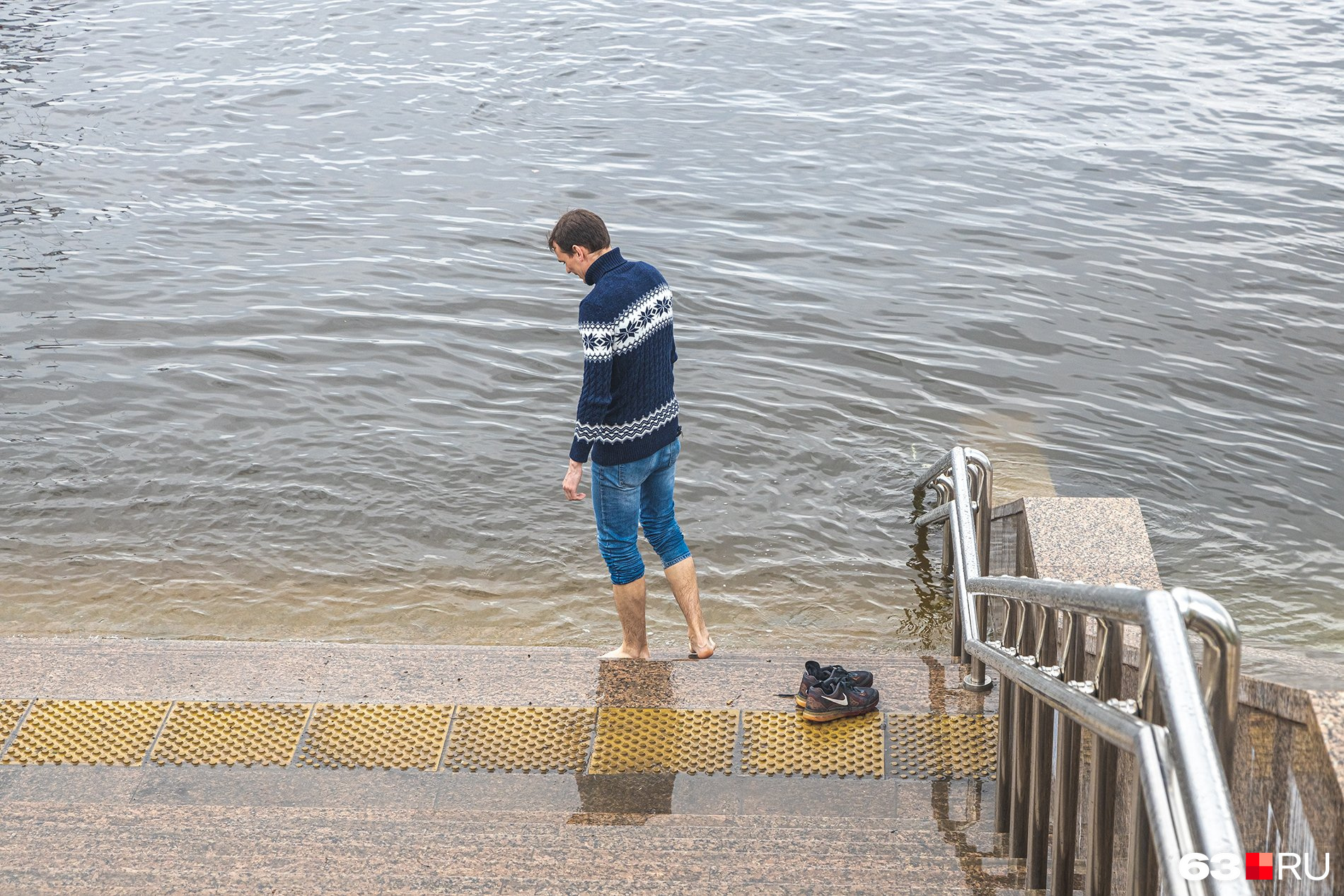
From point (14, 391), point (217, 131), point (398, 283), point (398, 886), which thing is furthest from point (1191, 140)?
point (398, 886)

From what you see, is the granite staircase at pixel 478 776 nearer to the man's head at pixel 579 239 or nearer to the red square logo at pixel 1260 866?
the red square logo at pixel 1260 866

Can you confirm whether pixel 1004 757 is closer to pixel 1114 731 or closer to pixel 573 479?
pixel 1114 731

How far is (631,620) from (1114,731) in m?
3.31

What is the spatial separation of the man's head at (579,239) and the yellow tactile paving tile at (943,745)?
2132 mm

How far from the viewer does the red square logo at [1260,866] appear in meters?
2.25

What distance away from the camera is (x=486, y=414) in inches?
359

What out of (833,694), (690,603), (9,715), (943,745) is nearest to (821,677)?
(833,694)

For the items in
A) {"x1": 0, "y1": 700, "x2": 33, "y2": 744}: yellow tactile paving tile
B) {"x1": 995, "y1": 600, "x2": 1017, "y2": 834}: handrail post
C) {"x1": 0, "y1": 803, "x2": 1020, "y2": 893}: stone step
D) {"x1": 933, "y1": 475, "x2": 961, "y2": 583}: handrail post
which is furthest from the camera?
{"x1": 933, "y1": 475, "x2": 961, "y2": 583}: handrail post

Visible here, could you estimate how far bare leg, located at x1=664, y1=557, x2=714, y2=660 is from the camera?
17.9ft

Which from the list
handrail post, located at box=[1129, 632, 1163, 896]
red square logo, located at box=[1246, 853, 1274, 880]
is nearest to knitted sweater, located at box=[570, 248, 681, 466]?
handrail post, located at box=[1129, 632, 1163, 896]

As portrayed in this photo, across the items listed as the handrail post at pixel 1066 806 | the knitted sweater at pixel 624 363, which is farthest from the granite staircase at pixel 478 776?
the knitted sweater at pixel 624 363

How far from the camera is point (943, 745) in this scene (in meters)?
4.44

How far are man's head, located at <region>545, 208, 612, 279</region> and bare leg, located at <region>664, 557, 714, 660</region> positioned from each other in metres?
1.45

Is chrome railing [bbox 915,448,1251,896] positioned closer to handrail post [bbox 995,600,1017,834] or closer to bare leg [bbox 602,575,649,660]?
handrail post [bbox 995,600,1017,834]
